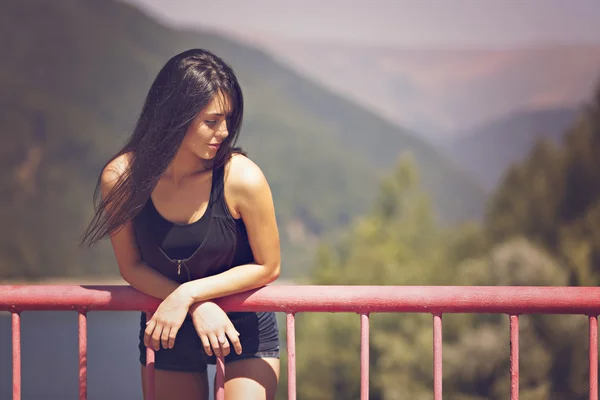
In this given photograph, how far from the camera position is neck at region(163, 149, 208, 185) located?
2271 millimetres

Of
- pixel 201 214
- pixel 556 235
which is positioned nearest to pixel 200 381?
pixel 201 214

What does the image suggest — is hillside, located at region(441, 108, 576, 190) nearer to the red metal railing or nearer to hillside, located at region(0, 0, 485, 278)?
hillside, located at region(0, 0, 485, 278)

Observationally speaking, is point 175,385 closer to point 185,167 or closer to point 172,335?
point 172,335

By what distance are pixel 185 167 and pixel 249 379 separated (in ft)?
2.27

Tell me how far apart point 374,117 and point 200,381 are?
135m

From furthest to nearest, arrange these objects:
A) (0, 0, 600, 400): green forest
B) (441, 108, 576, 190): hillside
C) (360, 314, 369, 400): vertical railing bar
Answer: (441, 108, 576, 190): hillside, (0, 0, 600, 400): green forest, (360, 314, 369, 400): vertical railing bar

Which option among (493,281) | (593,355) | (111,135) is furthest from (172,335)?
(111,135)

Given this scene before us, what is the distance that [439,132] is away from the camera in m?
132

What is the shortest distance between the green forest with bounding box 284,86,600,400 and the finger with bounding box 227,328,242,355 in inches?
879

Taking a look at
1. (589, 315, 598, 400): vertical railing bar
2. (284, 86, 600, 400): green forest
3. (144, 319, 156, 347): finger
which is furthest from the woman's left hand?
(284, 86, 600, 400): green forest

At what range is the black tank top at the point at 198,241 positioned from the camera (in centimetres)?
217

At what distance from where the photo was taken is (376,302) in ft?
6.89

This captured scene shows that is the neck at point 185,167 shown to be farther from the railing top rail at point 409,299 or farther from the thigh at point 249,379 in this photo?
the thigh at point 249,379

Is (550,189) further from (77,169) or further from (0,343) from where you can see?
(77,169)
